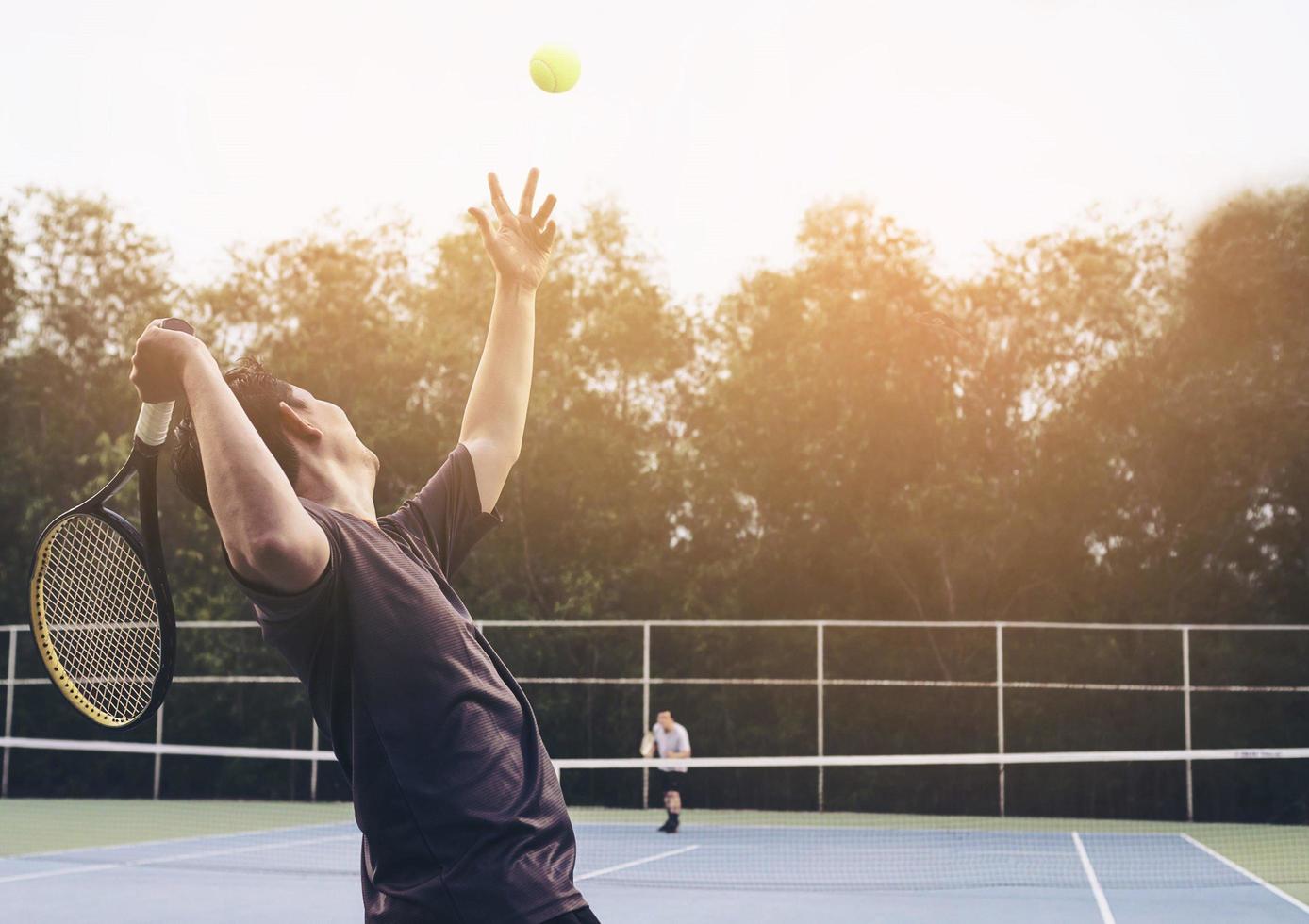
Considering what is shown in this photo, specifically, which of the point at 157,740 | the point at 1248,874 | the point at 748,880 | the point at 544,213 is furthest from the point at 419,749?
the point at 157,740

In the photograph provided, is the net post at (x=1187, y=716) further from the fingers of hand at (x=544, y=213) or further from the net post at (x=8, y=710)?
the fingers of hand at (x=544, y=213)

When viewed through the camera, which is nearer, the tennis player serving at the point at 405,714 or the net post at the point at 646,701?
the tennis player serving at the point at 405,714

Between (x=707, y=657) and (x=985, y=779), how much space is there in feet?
12.7

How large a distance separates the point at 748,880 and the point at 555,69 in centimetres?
656

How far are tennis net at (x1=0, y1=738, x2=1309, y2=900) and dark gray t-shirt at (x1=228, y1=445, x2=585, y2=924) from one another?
9.47 meters

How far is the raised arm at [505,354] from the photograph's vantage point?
2580 mm

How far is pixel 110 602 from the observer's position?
10.3 ft

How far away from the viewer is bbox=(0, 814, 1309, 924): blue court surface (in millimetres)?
9508

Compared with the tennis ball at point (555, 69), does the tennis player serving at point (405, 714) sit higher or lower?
lower

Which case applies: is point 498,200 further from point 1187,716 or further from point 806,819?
point 1187,716

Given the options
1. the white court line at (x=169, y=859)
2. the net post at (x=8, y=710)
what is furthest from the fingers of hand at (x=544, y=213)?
the net post at (x=8, y=710)

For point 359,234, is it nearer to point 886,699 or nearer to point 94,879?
point 886,699

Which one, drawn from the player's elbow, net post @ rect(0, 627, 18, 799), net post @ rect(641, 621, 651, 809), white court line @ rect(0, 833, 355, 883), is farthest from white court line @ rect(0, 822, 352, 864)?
the player's elbow

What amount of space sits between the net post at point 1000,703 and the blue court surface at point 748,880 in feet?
7.59
